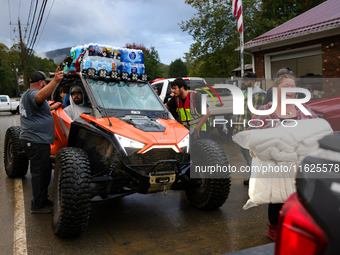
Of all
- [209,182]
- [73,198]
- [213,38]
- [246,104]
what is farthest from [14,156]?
[213,38]

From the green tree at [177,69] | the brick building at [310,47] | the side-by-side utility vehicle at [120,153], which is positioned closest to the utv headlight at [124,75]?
the side-by-side utility vehicle at [120,153]

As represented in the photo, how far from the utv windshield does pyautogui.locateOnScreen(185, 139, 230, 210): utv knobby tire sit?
3.43 ft

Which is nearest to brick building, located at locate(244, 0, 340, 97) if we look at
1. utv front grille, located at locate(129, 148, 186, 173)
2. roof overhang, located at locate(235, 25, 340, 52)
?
roof overhang, located at locate(235, 25, 340, 52)

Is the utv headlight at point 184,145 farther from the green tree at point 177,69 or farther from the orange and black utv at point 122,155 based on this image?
the green tree at point 177,69

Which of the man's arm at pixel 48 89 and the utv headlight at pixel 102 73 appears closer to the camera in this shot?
the man's arm at pixel 48 89

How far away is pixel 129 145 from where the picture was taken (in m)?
3.80

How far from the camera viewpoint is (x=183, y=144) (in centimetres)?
411

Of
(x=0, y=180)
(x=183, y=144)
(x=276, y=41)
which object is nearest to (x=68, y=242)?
(x=183, y=144)

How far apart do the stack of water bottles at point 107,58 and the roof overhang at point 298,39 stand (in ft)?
32.5

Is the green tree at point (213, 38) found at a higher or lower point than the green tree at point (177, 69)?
lower

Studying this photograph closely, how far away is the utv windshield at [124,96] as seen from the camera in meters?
4.74

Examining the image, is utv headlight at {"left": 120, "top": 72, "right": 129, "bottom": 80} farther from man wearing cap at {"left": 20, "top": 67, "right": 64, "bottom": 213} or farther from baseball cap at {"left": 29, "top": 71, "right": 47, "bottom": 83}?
baseball cap at {"left": 29, "top": 71, "right": 47, "bottom": 83}

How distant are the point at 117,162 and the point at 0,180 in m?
3.80

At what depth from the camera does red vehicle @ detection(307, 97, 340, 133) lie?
6.00 metres
